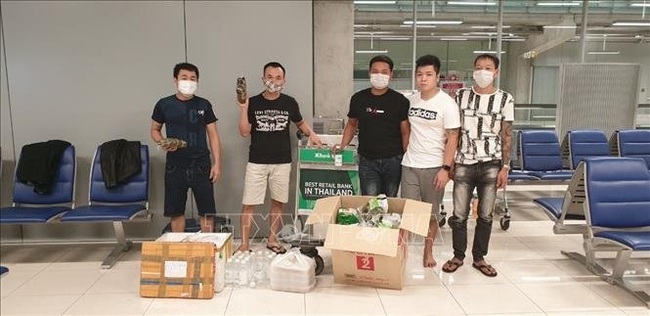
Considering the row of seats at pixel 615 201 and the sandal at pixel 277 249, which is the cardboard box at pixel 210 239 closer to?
the sandal at pixel 277 249

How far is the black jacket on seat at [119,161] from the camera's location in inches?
146

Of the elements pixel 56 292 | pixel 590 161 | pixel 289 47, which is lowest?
pixel 56 292

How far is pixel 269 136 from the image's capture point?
3498mm

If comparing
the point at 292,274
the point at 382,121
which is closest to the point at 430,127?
the point at 382,121

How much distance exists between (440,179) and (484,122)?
0.49m

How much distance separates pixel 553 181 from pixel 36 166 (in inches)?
197

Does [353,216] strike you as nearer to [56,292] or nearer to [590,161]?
[590,161]

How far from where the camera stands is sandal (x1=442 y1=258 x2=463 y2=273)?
329 cm

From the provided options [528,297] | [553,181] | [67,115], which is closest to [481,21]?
[553,181]

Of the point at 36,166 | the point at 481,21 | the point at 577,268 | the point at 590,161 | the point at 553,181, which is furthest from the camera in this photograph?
the point at 481,21

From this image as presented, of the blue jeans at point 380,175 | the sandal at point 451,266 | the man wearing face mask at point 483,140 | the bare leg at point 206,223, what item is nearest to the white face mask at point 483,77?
the man wearing face mask at point 483,140

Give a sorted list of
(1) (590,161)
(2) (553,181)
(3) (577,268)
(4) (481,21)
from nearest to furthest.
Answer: (1) (590,161)
(3) (577,268)
(2) (553,181)
(4) (481,21)

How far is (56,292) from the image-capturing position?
300 centimetres

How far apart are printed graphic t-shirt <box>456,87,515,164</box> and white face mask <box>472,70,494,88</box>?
0.08m
